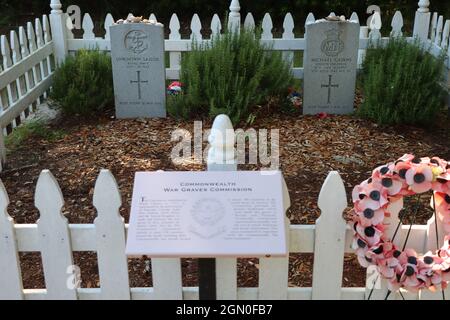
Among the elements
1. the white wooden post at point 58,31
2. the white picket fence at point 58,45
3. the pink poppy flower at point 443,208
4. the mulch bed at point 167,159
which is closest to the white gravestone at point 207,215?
the pink poppy flower at point 443,208

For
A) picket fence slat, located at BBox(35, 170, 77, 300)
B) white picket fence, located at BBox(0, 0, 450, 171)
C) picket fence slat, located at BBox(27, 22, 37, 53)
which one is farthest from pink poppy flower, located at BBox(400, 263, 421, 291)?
picket fence slat, located at BBox(27, 22, 37, 53)

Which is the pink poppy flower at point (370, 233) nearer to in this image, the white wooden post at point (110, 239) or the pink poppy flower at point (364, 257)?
the pink poppy flower at point (364, 257)

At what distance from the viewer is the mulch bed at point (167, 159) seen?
10.4ft

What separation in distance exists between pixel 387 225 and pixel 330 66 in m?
3.98

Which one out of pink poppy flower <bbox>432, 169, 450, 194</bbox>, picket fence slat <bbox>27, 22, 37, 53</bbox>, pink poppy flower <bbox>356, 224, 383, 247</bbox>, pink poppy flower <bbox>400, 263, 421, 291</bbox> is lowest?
pink poppy flower <bbox>400, 263, 421, 291</bbox>

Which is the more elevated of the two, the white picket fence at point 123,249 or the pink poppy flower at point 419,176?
the pink poppy flower at point 419,176

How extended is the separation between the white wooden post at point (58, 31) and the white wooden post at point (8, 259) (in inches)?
188

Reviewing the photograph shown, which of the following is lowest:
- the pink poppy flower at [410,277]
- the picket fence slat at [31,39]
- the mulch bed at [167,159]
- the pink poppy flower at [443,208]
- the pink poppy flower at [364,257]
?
the mulch bed at [167,159]

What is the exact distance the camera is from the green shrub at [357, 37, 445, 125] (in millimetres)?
5445

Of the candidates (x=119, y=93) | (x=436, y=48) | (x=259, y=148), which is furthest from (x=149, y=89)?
(x=436, y=48)

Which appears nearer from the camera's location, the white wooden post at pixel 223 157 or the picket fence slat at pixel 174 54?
the white wooden post at pixel 223 157

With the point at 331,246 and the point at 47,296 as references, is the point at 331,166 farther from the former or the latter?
the point at 47,296

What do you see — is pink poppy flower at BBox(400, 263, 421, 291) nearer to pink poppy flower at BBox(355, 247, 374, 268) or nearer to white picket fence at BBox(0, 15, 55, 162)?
pink poppy flower at BBox(355, 247, 374, 268)

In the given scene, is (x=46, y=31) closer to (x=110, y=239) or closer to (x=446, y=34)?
(x=446, y=34)
